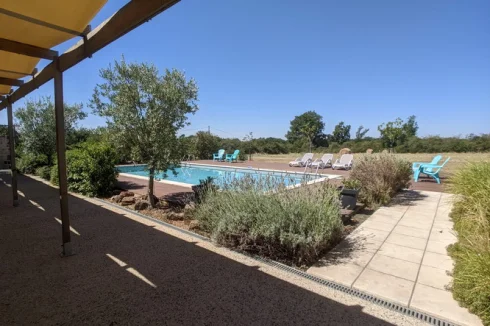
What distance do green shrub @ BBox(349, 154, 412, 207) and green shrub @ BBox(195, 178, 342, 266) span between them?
2565 mm

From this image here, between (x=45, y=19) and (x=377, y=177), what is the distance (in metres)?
6.69

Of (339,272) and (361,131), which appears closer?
(339,272)

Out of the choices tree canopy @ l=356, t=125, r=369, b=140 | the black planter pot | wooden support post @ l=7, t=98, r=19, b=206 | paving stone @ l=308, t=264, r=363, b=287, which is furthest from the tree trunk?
tree canopy @ l=356, t=125, r=369, b=140

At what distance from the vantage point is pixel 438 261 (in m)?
3.12

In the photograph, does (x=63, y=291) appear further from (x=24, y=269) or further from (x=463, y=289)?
(x=463, y=289)

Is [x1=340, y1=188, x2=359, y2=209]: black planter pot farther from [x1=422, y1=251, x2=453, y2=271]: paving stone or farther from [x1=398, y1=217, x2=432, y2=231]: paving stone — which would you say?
[x1=422, y1=251, x2=453, y2=271]: paving stone

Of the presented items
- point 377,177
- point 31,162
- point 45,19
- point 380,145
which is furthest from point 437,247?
point 380,145

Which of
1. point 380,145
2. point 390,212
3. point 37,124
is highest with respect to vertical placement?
point 37,124

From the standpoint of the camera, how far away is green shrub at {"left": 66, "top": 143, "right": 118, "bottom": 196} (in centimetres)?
704

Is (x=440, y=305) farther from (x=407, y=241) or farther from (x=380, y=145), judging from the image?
(x=380, y=145)

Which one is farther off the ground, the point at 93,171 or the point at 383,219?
the point at 93,171

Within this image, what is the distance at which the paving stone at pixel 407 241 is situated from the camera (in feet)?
11.9

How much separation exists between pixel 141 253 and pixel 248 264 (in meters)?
1.48

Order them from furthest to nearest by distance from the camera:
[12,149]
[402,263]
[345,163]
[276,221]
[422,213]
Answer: [345,163]
[12,149]
[422,213]
[276,221]
[402,263]
